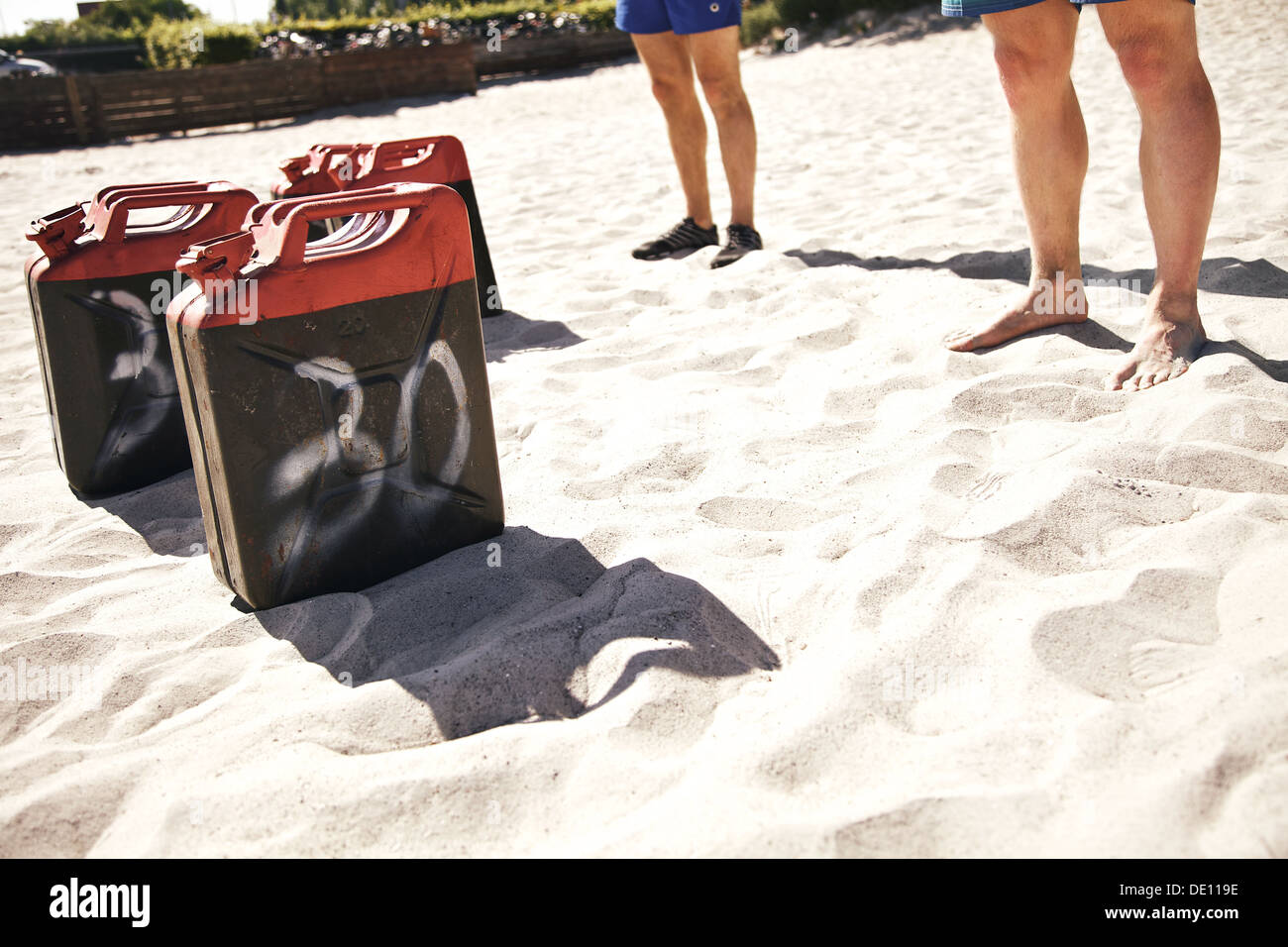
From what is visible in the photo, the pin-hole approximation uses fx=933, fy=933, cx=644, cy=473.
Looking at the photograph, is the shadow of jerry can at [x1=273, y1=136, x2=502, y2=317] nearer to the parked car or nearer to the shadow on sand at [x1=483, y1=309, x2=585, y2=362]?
the shadow on sand at [x1=483, y1=309, x2=585, y2=362]

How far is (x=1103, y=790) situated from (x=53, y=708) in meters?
1.68

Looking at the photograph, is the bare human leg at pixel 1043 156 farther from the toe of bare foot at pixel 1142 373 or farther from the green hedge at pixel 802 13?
the green hedge at pixel 802 13

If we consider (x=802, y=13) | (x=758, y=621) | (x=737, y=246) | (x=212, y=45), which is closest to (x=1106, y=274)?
(x=737, y=246)

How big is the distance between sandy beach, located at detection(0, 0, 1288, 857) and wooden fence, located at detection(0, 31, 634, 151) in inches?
380

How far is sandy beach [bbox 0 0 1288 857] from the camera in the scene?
4.16 ft

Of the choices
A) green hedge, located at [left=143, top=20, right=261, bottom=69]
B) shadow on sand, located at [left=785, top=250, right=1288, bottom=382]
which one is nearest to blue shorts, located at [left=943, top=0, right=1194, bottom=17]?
shadow on sand, located at [left=785, top=250, right=1288, bottom=382]

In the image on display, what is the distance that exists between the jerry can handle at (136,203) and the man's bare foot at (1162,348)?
226 cm

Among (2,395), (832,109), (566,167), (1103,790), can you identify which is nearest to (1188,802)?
(1103,790)

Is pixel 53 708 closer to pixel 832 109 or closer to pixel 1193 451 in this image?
pixel 1193 451

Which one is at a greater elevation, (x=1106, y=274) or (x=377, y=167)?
(x=377, y=167)

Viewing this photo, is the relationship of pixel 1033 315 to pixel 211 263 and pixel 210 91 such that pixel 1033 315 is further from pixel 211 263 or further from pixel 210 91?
pixel 210 91

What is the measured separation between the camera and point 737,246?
154 inches

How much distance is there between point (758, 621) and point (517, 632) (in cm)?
44
